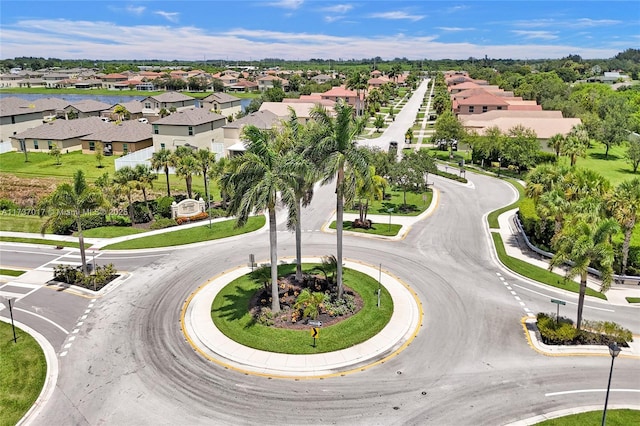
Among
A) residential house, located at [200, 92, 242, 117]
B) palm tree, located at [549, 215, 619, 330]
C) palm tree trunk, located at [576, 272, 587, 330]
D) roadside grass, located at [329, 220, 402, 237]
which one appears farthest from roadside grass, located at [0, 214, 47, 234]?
residential house, located at [200, 92, 242, 117]

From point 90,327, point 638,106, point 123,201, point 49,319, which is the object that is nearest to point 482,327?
point 90,327

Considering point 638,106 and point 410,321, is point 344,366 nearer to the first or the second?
Answer: point 410,321

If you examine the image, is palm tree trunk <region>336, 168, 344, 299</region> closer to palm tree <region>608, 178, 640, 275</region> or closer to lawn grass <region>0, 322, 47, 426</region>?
lawn grass <region>0, 322, 47, 426</region>

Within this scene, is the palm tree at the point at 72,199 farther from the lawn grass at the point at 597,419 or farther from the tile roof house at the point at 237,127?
the tile roof house at the point at 237,127

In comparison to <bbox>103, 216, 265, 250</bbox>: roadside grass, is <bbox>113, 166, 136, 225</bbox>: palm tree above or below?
above

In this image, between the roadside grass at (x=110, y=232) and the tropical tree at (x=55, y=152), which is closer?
the roadside grass at (x=110, y=232)

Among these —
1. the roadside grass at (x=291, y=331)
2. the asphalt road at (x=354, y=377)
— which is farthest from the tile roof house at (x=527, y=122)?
the roadside grass at (x=291, y=331)
